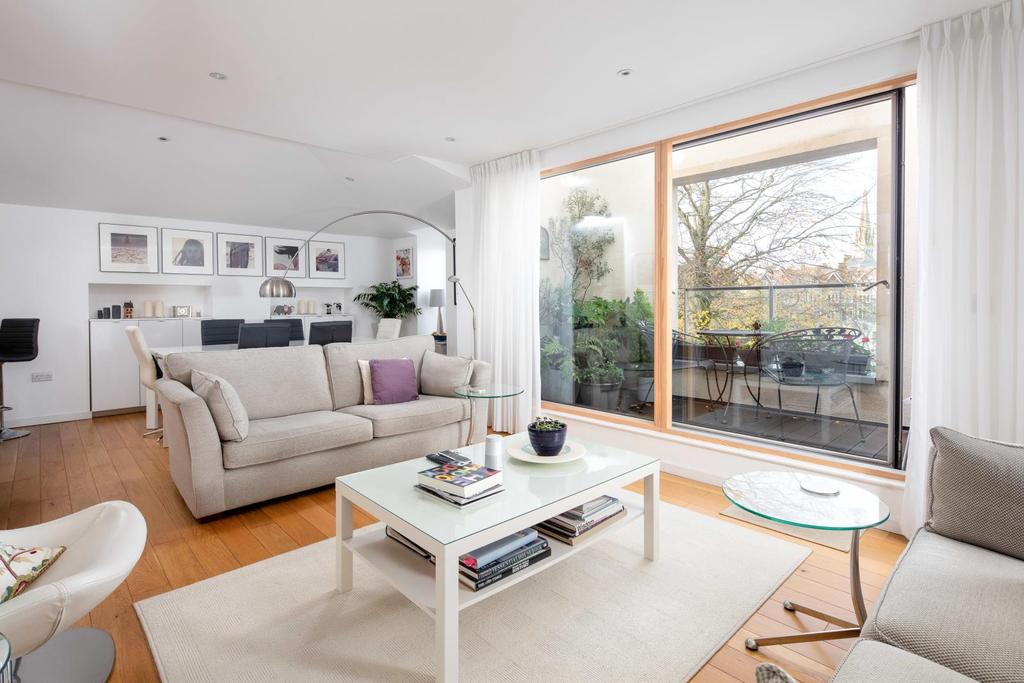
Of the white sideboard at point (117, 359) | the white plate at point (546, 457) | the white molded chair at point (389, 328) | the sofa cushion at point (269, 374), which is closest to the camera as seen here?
the white plate at point (546, 457)

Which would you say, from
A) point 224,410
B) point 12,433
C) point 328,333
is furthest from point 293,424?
point 12,433

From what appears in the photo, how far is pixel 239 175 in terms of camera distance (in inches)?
211

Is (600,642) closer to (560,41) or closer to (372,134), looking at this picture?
(560,41)

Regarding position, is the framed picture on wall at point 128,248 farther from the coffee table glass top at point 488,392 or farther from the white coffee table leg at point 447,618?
the white coffee table leg at point 447,618

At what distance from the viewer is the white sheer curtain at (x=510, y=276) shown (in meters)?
4.60

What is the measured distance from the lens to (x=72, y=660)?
1.74m

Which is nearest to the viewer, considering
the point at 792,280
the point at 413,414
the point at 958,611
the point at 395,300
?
the point at 958,611

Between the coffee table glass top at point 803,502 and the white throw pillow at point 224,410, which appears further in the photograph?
the white throw pillow at point 224,410

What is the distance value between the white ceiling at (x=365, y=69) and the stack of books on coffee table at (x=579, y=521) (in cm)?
224

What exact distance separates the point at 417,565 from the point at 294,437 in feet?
5.13

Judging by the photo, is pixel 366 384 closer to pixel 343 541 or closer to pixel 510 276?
pixel 510 276

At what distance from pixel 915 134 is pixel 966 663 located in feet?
8.81

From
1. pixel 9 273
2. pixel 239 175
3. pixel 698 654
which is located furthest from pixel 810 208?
pixel 9 273

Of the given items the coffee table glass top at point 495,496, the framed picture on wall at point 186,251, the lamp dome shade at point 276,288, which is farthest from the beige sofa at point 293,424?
the framed picture on wall at point 186,251
